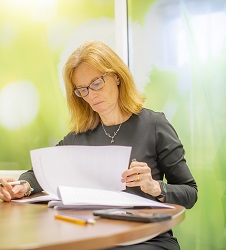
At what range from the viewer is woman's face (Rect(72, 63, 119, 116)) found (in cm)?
178

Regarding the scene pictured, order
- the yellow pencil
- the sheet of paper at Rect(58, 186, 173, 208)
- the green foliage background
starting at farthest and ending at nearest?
the green foliage background < the sheet of paper at Rect(58, 186, 173, 208) < the yellow pencil

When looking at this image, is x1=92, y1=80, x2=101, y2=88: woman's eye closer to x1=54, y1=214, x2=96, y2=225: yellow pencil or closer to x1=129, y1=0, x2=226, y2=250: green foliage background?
x1=129, y1=0, x2=226, y2=250: green foliage background

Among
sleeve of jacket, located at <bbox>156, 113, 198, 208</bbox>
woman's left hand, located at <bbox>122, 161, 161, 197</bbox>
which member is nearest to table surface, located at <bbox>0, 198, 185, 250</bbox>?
woman's left hand, located at <bbox>122, 161, 161, 197</bbox>

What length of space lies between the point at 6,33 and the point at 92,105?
1167mm

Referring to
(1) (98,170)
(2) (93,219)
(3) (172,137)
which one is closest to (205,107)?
(3) (172,137)

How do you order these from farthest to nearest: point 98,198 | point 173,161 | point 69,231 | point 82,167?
point 173,161 → point 82,167 → point 98,198 → point 69,231

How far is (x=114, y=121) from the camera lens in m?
1.83

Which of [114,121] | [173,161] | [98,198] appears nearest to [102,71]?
[114,121]

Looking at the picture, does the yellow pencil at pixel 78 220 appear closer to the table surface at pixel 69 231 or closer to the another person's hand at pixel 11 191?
the table surface at pixel 69 231

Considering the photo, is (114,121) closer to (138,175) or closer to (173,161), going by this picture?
(173,161)

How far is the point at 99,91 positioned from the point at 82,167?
44cm

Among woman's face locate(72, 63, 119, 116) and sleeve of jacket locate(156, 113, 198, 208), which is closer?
sleeve of jacket locate(156, 113, 198, 208)

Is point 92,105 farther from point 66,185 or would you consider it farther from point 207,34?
point 207,34

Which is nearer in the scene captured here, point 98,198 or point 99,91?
point 98,198
